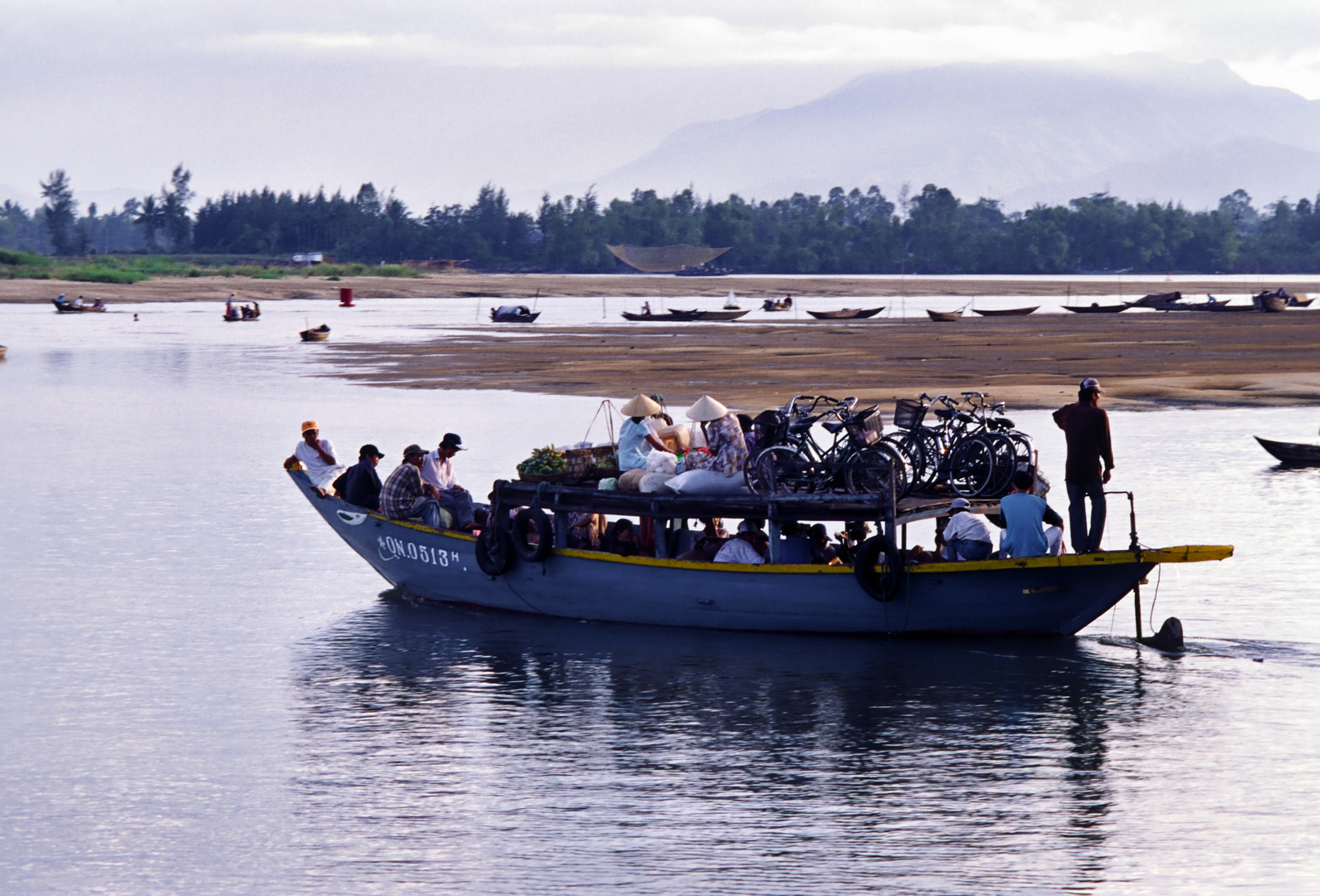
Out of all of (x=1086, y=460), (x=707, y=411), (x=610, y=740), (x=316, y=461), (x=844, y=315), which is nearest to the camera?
(x=610, y=740)

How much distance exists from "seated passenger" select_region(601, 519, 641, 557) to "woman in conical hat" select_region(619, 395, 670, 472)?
773 mm

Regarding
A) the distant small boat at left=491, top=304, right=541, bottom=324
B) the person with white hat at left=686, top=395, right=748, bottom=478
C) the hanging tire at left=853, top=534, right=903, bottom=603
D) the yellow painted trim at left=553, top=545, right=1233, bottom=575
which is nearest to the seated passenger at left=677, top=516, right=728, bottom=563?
the yellow painted trim at left=553, top=545, right=1233, bottom=575

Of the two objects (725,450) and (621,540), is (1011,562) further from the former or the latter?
(621,540)

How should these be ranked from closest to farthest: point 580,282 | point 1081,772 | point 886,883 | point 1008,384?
1. point 886,883
2. point 1081,772
3. point 1008,384
4. point 580,282

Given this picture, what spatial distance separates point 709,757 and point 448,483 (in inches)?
293

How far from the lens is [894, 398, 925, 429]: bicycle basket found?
691 inches

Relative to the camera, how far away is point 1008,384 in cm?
4497

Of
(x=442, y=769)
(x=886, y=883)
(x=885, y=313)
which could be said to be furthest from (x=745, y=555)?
(x=885, y=313)

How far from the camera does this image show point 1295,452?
28.8m

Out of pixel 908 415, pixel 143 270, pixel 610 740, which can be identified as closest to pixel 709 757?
pixel 610 740

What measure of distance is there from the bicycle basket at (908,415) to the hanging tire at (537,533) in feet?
13.7

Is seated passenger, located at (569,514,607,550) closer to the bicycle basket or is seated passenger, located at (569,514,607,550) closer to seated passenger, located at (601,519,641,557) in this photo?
seated passenger, located at (601,519,641,557)

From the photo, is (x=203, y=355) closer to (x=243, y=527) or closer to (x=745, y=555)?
(x=243, y=527)

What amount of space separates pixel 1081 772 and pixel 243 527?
16.0 m
